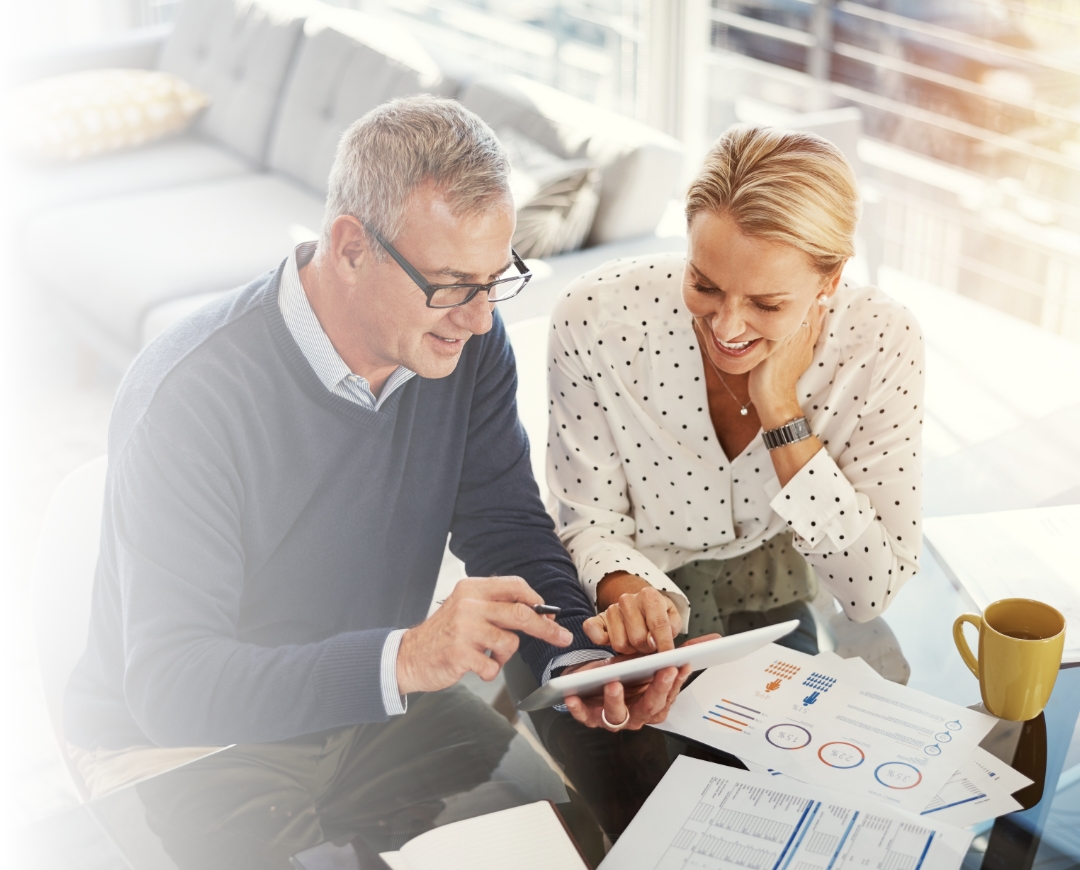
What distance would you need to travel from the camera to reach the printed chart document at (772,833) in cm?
95

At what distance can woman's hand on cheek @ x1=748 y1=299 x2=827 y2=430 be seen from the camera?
1.38 meters

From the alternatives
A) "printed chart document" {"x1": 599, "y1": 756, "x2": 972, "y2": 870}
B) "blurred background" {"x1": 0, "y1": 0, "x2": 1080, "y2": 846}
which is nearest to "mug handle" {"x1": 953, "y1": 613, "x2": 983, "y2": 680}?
"printed chart document" {"x1": 599, "y1": 756, "x2": 972, "y2": 870}

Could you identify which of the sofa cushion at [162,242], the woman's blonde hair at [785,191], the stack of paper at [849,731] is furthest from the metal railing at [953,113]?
the stack of paper at [849,731]

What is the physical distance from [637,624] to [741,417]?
0.37m

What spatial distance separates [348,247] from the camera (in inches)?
47.3

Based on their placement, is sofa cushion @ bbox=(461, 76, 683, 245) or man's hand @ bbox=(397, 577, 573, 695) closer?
man's hand @ bbox=(397, 577, 573, 695)

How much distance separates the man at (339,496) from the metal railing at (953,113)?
86.1 inches

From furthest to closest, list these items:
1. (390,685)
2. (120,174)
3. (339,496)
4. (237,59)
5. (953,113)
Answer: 1. (237,59)
2. (120,174)
3. (953,113)
4. (339,496)
5. (390,685)

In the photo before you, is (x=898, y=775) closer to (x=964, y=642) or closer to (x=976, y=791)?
(x=976, y=791)

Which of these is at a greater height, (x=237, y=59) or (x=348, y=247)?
(x=348, y=247)

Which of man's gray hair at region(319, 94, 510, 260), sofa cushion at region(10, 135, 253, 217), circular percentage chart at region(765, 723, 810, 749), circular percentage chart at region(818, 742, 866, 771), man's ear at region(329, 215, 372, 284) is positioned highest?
man's gray hair at region(319, 94, 510, 260)

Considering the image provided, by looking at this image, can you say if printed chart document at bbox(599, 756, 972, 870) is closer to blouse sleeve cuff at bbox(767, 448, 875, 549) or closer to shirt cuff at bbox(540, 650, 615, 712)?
shirt cuff at bbox(540, 650, 615, 712)

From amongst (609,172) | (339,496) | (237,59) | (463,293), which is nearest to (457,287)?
(463,293)

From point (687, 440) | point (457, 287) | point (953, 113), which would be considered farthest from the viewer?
point (953, 113)
